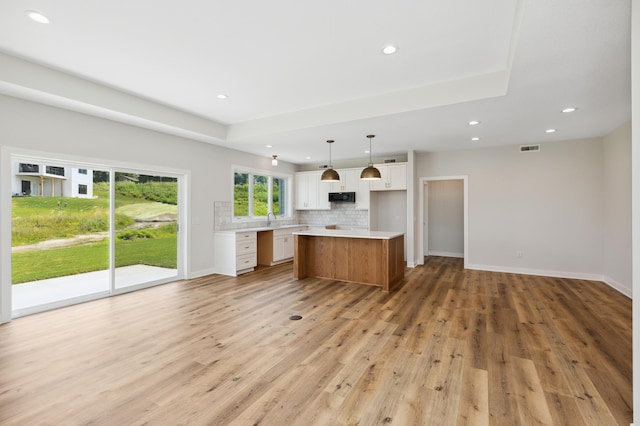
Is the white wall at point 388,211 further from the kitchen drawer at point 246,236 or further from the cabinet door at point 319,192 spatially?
the kitchen drawer at point 246,236

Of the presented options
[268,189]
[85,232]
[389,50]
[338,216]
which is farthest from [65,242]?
[338,216]

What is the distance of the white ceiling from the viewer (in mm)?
2389

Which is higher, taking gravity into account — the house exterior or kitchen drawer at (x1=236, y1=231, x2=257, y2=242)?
the house exterior

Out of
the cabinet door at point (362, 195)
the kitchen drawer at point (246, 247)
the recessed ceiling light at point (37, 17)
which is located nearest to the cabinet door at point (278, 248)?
the kitchen drawer at point (246, 247)

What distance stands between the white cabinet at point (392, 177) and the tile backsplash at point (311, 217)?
2.99ft

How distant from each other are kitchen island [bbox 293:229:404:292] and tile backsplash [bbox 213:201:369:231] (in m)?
1.85

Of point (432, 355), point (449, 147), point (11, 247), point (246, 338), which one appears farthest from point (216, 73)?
point (449, 147)

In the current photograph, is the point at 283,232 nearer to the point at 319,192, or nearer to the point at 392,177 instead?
the point at 319,192

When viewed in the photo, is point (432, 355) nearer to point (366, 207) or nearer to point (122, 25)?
point (122, 25)

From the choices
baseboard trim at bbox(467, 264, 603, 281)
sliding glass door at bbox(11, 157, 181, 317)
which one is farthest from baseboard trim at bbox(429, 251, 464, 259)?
Answer: sliding glass door at bbox(11, 157, 181, 317)

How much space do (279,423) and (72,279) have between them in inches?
167

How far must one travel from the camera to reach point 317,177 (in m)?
8.54

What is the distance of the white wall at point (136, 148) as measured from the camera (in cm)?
369

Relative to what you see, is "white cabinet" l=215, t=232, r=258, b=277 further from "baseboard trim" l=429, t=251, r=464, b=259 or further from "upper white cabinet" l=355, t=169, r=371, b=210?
"baseboard trim" l=429, t=251, r=464, b=259
